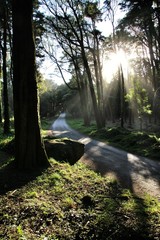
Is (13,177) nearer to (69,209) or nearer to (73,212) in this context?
(69,209)

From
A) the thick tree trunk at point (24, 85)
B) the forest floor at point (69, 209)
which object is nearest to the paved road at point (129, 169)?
the forest floor at point (69, 209)

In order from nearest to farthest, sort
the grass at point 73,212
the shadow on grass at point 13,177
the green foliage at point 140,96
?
1. the grass at point 73,212
2. the shadow on grass at point 13,177
3. the green foliage at point 140,96

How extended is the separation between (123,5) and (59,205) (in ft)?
53.4

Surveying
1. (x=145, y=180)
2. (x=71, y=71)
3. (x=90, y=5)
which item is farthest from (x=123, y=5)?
(x=71, y=71)

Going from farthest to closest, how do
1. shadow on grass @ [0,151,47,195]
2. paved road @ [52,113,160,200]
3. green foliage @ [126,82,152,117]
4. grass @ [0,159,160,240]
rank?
green foliage @ [126,82,152,117] → paved road @ [52,113,160,200] → shadow on grass @ [0,151,47,195] → grass @ [0,159,160,240]

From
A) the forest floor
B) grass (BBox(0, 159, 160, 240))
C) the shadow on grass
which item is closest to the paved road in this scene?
the forest floor

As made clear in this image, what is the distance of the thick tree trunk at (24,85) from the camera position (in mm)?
7402

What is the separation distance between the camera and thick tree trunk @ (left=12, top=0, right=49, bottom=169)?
7402 millimetres

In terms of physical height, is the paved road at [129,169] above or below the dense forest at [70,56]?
below

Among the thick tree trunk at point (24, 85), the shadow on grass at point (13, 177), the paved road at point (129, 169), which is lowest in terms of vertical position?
the paved road at point (129, 169)

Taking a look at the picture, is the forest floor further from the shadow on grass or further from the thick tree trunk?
the thick tree trunk

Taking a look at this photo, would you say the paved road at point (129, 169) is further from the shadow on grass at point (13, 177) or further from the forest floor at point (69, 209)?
the shadow on grass at point (13, 177)

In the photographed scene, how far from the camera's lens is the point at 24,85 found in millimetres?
7445

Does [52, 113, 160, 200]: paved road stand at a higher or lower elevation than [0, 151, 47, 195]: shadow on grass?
lower
